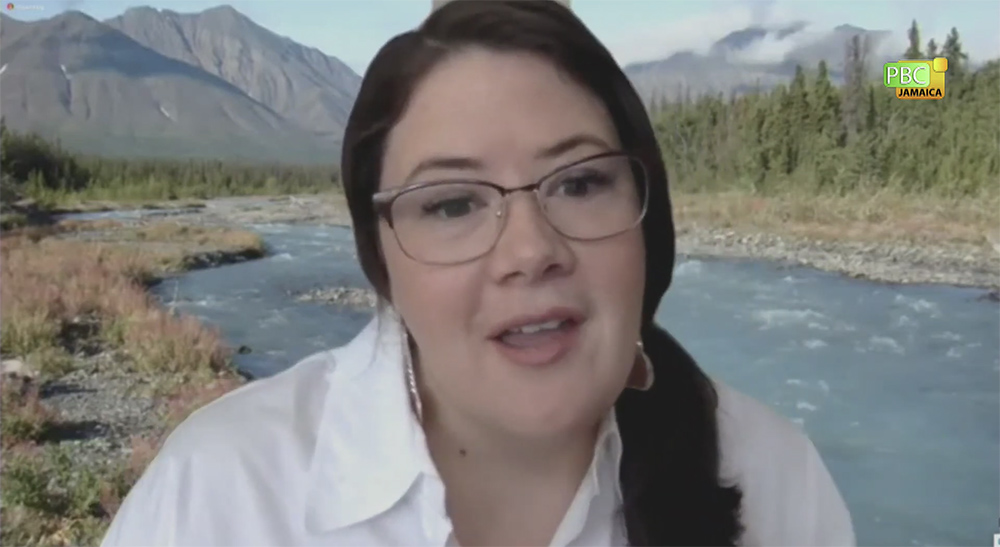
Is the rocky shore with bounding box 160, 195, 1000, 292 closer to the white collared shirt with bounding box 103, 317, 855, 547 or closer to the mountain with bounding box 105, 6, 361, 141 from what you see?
the mountain with bounding box 105, 6, 361, 141

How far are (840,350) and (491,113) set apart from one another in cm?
117

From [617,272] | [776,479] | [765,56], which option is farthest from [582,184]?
[765,56]

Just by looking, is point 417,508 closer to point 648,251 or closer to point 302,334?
point 648,251

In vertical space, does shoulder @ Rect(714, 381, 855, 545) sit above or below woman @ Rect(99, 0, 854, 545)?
below

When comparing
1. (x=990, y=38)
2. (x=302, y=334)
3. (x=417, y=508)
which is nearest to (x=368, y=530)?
(x=417, y=508)

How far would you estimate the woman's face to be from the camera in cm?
74

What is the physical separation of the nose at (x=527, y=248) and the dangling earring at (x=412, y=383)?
0.69ft

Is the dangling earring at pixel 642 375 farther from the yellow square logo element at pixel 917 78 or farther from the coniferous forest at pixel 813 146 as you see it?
the yellow square logo element at pixel 917 78

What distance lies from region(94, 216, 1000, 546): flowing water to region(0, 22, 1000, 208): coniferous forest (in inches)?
5.4

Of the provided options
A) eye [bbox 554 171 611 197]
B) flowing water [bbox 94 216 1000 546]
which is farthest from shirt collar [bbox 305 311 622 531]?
flowing water [bbox 94 216 1000 546]

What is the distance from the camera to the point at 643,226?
32.1 inches

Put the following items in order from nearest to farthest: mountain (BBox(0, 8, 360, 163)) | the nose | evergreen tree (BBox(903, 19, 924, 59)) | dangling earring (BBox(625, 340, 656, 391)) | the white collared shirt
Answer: the nose < the white collared shirt < dangling earring (BBox(625, 340, 656, 391)) < mountain (BBox(0, 8, 360, 163)) < evergreen tree (BBox(903, 19, 924, 59))

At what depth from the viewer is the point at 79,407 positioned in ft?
5.15

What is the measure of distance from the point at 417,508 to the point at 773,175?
114cm
